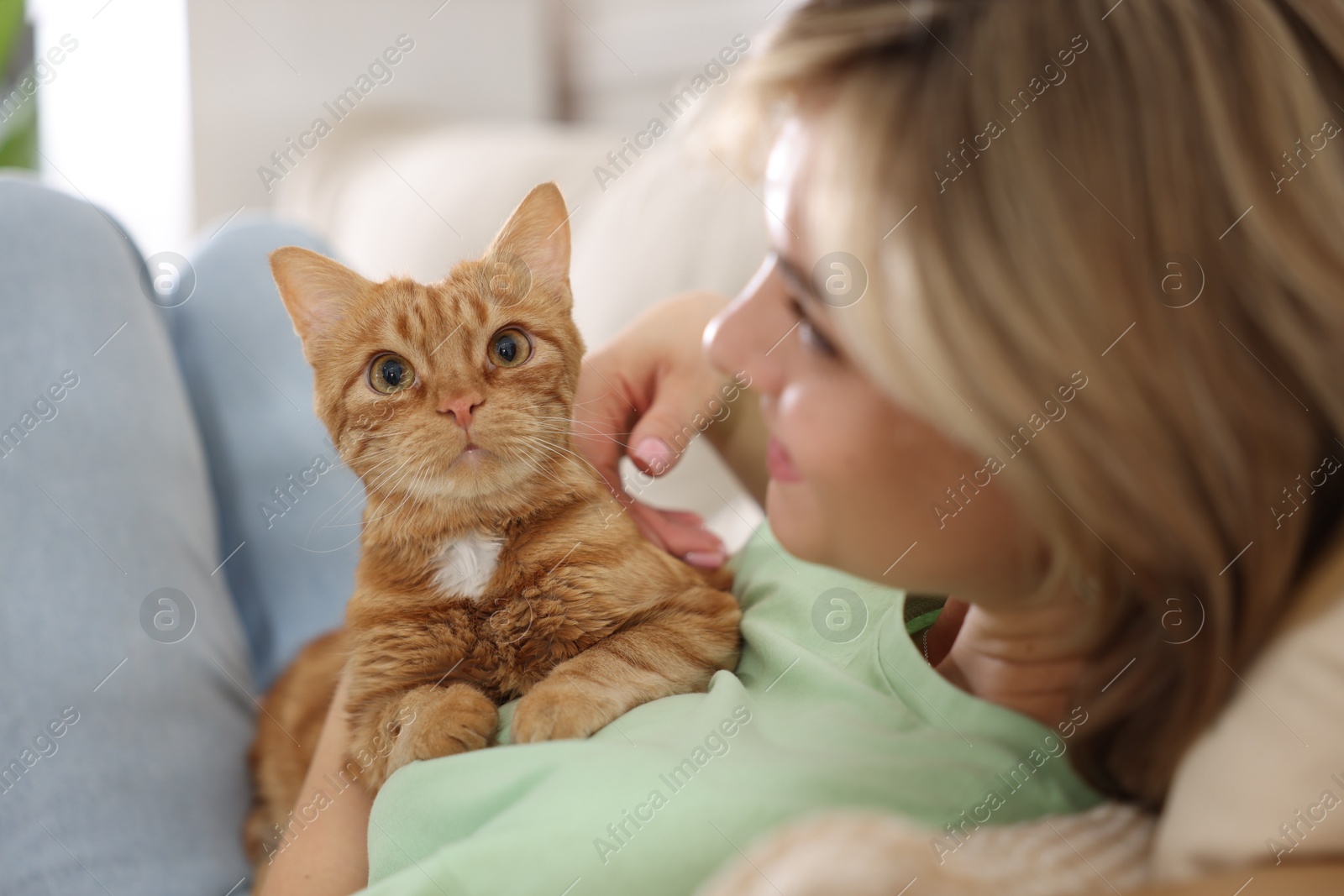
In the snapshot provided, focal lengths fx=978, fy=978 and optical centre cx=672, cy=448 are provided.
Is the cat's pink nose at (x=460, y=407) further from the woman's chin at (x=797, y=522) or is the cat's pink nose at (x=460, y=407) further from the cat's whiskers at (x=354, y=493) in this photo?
the woman's chin at (x=797, y=522)

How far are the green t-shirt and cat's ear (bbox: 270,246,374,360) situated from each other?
399mm

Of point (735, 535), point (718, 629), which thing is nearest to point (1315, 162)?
point (718, 629)

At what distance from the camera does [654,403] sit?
1141 mm

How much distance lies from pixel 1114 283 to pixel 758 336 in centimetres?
28

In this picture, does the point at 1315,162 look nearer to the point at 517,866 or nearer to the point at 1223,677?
the point at 1223,677

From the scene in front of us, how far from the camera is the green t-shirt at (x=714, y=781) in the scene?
740 millimetres

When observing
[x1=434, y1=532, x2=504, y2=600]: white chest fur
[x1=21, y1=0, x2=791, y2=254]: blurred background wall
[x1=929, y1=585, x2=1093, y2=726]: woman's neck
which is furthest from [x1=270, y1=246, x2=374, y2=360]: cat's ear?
[x1=21, y1=0, x2=791, y2=254]: blurred background wall

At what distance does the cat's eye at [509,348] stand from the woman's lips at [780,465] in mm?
239

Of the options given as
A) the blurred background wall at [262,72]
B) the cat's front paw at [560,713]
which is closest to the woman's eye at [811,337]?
the cat's front paw at [560,713]

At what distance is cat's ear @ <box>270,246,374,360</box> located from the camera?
34.5 inches

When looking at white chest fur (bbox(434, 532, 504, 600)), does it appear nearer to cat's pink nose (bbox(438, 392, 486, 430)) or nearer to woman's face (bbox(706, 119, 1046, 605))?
cat's pink nose (bbox(438, 392, 486, 430))

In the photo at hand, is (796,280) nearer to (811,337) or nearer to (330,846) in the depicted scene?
(811,337)

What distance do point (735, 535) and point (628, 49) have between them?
183cm

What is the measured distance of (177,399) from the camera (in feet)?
5.39
